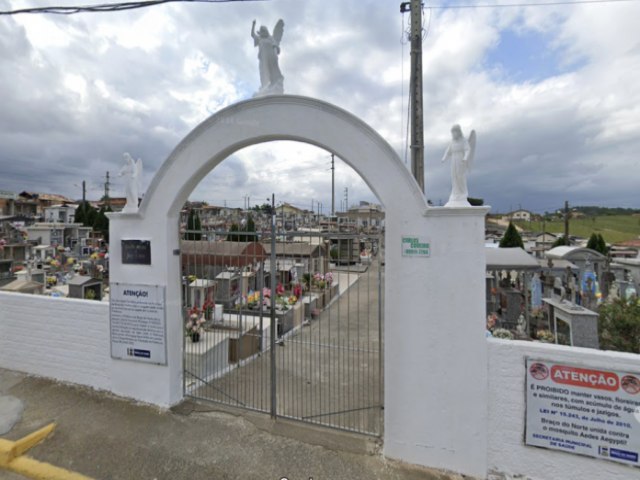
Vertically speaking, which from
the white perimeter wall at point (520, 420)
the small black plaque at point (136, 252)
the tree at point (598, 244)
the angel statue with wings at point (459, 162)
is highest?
the angel statue with wings at point (459, 162)

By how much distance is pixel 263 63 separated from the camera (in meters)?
4.37

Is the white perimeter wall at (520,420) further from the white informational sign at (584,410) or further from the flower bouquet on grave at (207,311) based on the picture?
the flower bouquet on grave at (207,311)

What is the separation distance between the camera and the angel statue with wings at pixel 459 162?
12.2 feet

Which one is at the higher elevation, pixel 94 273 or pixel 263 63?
pixel 263 63

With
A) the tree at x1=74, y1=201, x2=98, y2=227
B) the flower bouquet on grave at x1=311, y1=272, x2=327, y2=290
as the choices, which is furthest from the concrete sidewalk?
the tree at x1=74, y1=201, x2=98, y2=227

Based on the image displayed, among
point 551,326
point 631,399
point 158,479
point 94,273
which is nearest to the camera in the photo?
point 631,399

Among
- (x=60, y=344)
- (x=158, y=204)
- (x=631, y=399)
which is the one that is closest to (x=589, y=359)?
(x=631, y=399)

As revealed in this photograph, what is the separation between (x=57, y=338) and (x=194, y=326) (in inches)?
80.4

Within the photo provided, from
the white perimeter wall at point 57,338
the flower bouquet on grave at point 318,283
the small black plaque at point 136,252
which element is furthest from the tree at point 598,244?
the white perimeter wall at point 57,338

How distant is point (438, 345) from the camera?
3688 mm

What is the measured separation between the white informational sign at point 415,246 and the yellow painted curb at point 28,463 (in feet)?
13.4

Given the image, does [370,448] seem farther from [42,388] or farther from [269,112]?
[42,388]

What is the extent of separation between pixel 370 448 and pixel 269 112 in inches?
162

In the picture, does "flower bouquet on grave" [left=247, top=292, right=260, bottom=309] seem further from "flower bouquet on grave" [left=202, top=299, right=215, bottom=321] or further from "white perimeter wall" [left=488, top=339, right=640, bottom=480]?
"white perimeter wall" [left=488, top=339, right=640, bottom=480]
